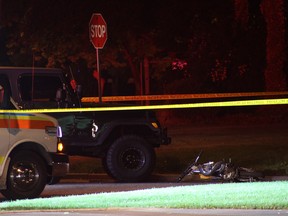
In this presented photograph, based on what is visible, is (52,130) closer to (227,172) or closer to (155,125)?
(227,172)

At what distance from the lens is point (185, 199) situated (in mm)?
11703

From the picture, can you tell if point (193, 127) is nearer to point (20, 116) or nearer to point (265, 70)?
point (265, 70)

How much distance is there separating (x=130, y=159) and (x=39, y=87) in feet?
7.91

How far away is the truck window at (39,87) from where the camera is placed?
14953 millimetres

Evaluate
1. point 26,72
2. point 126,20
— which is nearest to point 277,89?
point 126,20

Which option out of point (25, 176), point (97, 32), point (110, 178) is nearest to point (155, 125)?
point (110, 178)

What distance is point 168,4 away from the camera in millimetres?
31484

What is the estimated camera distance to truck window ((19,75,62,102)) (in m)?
15.0

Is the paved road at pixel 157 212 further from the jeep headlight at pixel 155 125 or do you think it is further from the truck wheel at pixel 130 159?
the jeep headlight at pixel 155 125

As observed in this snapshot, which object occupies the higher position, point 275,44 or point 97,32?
point 275,44

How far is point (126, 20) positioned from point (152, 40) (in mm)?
2371

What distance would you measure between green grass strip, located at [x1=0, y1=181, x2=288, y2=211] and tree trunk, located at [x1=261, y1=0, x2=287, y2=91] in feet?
53.1

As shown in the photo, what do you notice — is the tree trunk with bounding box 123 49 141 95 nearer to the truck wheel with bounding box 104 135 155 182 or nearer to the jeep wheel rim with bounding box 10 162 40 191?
the truck wheel with bounding box 104 135 155 182

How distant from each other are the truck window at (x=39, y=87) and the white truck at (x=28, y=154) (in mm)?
1336
